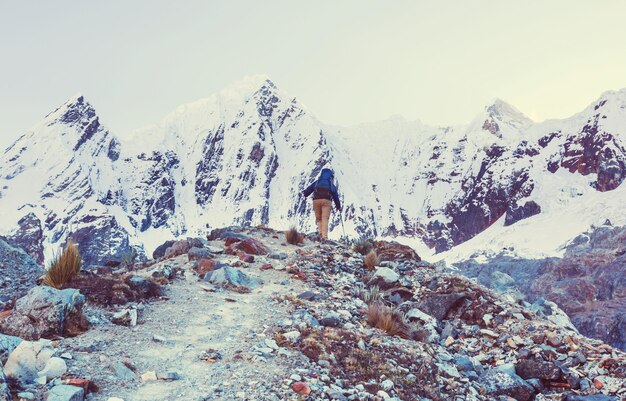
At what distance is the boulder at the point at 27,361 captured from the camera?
18.4 feet

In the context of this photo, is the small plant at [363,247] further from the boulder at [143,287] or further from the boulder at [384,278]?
the boulder at [143,287]

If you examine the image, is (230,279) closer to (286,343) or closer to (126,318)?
(126,318)

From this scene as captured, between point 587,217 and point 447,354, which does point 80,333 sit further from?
point 587,217

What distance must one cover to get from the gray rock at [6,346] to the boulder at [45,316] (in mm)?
867

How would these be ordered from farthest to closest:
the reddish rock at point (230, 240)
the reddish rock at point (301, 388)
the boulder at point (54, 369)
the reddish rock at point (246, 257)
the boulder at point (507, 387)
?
the reddish rock at point (230, 240)
the reddish rock at point (246, 257)
the boulder at point (507, 387)
the reddish rock at point (301, 388)
the boulder at point (54, 369)

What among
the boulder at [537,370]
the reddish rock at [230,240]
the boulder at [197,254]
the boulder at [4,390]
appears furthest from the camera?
the reddish rock at [230,240]

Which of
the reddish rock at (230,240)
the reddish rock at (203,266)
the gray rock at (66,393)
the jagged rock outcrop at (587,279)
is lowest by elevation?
the jagged rock outcrop at (587,279)

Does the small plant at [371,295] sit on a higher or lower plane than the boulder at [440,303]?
higher

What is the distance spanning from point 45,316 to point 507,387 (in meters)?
7.53

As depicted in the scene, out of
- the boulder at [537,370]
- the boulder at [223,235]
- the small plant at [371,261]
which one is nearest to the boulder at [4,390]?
the boulder at [537,370]

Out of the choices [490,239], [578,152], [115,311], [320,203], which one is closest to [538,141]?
[578,152]

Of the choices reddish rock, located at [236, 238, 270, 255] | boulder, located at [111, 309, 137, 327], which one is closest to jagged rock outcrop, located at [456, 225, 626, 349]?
reddish rock, located at [236, 238, 270, 255]

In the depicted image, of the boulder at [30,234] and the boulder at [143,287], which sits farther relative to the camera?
the boulder at [30,234]

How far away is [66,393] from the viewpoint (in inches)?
210
